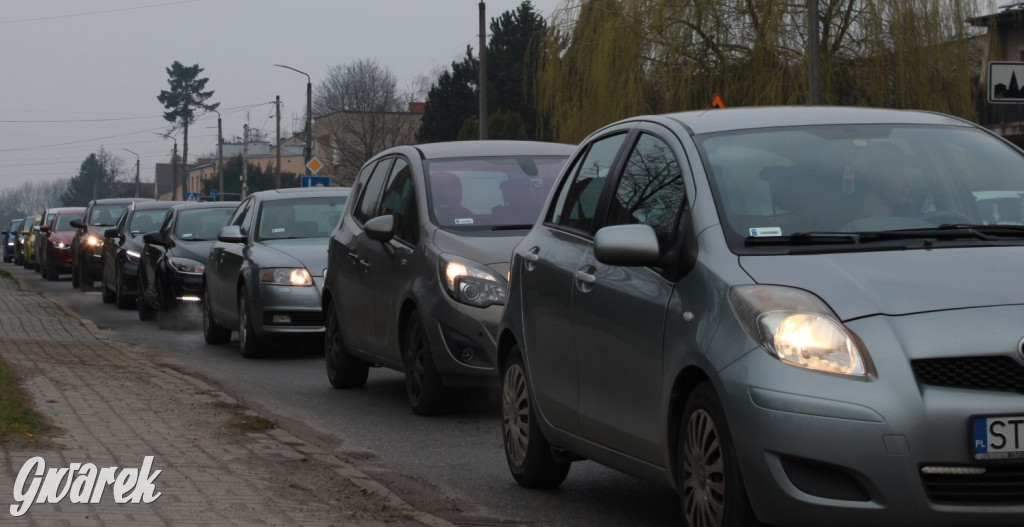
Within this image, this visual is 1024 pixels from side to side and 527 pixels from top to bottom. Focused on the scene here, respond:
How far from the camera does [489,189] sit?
10555 millimetres

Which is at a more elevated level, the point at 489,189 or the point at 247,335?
the point at 489,189

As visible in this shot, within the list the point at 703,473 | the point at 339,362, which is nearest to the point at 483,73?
the point at 339,362

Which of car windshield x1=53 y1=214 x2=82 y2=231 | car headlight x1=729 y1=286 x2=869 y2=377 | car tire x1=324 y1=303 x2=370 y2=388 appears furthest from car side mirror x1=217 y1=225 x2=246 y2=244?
car windshield x1=53 y1=214 x2=82 y2=231

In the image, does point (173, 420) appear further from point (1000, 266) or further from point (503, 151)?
point (1000, 266)

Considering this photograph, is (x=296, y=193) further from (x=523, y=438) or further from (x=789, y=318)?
(x=789, y=318)

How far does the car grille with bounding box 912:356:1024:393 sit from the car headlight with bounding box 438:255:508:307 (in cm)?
513

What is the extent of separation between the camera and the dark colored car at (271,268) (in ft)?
47.0

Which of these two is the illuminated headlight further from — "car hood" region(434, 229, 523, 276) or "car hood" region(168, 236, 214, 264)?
"car hood" region(434, 229, 523, 276)

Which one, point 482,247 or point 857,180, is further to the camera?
point 482,247

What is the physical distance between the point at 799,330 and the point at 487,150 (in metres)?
6.52


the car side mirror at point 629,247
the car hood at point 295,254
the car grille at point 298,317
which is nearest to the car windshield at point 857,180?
the car side mirror at point 629,247

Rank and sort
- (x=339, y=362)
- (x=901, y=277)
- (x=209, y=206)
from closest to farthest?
1. (x=901, y=277)
2. (x=339, y=362)
3. (x=209, y=206)

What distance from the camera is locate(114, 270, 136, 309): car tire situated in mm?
23672

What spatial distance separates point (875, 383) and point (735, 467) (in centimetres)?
55
